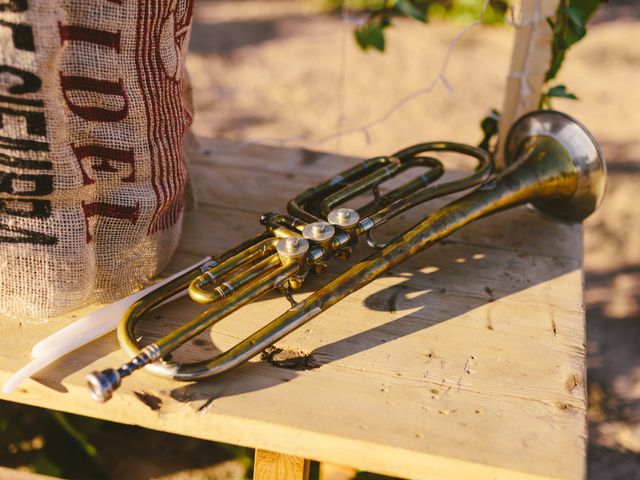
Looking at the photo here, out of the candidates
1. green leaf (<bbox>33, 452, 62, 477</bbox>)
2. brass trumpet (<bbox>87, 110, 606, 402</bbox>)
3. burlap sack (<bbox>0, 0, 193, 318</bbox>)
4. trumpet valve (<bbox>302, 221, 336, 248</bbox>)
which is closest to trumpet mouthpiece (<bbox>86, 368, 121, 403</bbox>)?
brass trumpet (<bbox>87, 110, 606, 402</bbox>)

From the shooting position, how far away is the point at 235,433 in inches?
34.0

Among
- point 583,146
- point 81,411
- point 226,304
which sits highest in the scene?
point 583,146

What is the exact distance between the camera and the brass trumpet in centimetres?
89

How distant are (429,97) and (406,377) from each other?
2296 millimetres

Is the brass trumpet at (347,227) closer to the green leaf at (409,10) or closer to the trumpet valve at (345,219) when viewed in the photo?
the trumpet valve at (345,219)

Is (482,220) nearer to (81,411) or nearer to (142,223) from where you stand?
(142,223)

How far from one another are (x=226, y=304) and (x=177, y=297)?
0.18m

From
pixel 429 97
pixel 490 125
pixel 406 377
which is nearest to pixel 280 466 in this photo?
pixel 406 377

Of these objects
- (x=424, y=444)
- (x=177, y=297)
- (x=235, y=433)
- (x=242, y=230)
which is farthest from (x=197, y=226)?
(x=424, y=444)

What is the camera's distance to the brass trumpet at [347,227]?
89 cm

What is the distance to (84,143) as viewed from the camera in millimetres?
902

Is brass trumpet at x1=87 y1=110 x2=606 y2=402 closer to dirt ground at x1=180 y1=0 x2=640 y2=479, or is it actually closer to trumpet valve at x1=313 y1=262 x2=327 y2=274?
trumpet valve at x1=313 y1=262 x2=327 y2=274

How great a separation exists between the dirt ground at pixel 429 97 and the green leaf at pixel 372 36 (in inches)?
13.3

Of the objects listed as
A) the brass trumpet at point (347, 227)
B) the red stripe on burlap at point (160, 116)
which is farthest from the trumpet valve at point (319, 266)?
the red stripe on burlap at point (160, 116)
